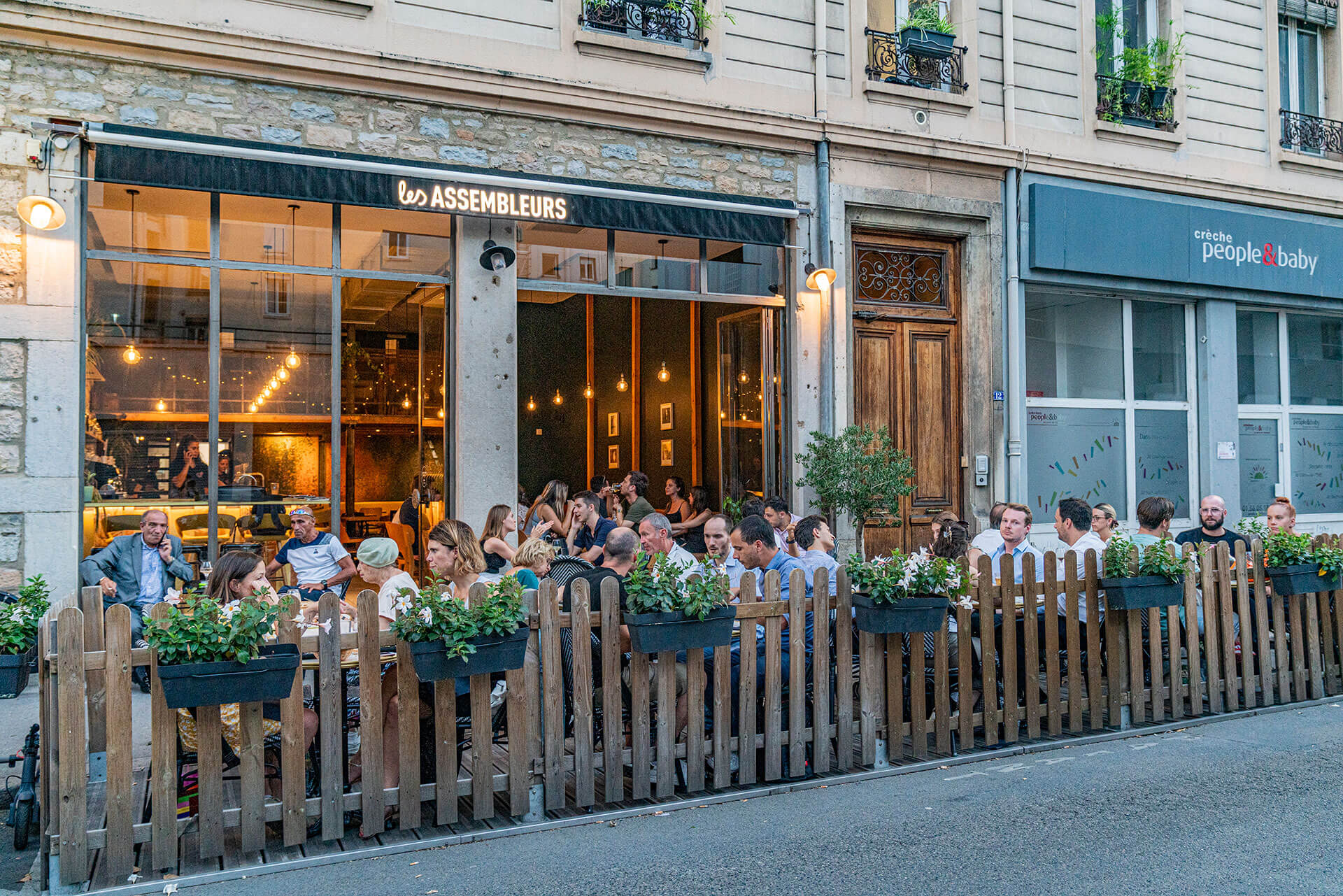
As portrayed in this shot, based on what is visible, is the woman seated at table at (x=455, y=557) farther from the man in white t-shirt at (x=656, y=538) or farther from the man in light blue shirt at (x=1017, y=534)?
the man in light blue shirt at (x=1017, y=534)

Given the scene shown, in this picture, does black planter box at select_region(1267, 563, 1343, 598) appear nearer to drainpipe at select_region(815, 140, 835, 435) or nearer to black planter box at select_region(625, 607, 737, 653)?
drainpipe at select_region(815, 140, 835, 435)

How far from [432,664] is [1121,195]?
1018cm

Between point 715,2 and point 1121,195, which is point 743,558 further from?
point 1121,195

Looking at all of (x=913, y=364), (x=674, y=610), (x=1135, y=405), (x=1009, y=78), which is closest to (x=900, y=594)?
(x=674, y=610)

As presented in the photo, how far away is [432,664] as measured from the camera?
189 inches

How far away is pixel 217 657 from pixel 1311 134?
14.7 m

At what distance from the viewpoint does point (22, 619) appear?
16.1ft

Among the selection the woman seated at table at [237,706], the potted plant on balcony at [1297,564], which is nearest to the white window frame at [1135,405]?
the potted plant on balcony at [1297,564]

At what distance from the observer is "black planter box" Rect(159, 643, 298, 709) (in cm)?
430

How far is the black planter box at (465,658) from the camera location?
15.7ft

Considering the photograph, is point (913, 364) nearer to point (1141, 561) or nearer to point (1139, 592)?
point (1141, 561)

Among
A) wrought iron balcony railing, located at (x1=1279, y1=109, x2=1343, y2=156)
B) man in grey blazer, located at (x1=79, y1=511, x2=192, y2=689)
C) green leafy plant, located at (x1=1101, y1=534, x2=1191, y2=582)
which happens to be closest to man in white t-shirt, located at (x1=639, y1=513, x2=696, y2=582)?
green leafy plant, located at (x1=1101, y1=534, x2=1191, y2=582)

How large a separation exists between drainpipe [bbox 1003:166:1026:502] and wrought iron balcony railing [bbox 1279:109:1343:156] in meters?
4.68

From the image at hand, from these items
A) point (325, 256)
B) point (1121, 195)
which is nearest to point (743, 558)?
point (325, 256)
